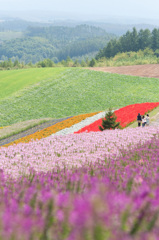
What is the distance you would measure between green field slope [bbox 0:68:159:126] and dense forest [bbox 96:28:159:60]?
66330 millimetres

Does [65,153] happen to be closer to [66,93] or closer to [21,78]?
[66,93]

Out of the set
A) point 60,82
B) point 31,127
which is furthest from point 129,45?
point 31,127

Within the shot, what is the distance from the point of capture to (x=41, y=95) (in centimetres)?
6347

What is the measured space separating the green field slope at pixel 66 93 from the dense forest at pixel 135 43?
218 feet

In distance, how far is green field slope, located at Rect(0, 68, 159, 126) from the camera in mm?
53656

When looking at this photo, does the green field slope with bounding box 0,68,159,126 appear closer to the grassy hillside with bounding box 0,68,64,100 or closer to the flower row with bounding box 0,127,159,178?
the grassy hillside with bounding box 0,68,64,100

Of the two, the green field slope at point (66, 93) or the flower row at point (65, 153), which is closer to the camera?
the flower row at point (65, 153)

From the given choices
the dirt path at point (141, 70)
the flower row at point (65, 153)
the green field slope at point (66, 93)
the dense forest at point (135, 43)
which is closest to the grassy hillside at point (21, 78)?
the green field slope at point (66, 93)

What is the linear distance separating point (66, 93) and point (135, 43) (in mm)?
85373

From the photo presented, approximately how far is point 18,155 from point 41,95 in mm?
54177

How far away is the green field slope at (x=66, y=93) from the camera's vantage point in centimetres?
5366

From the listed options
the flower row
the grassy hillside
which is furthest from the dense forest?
the flower row

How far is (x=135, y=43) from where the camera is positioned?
448ft

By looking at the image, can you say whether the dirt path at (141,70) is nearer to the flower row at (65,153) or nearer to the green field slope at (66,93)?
the green field slope at (66,93)
